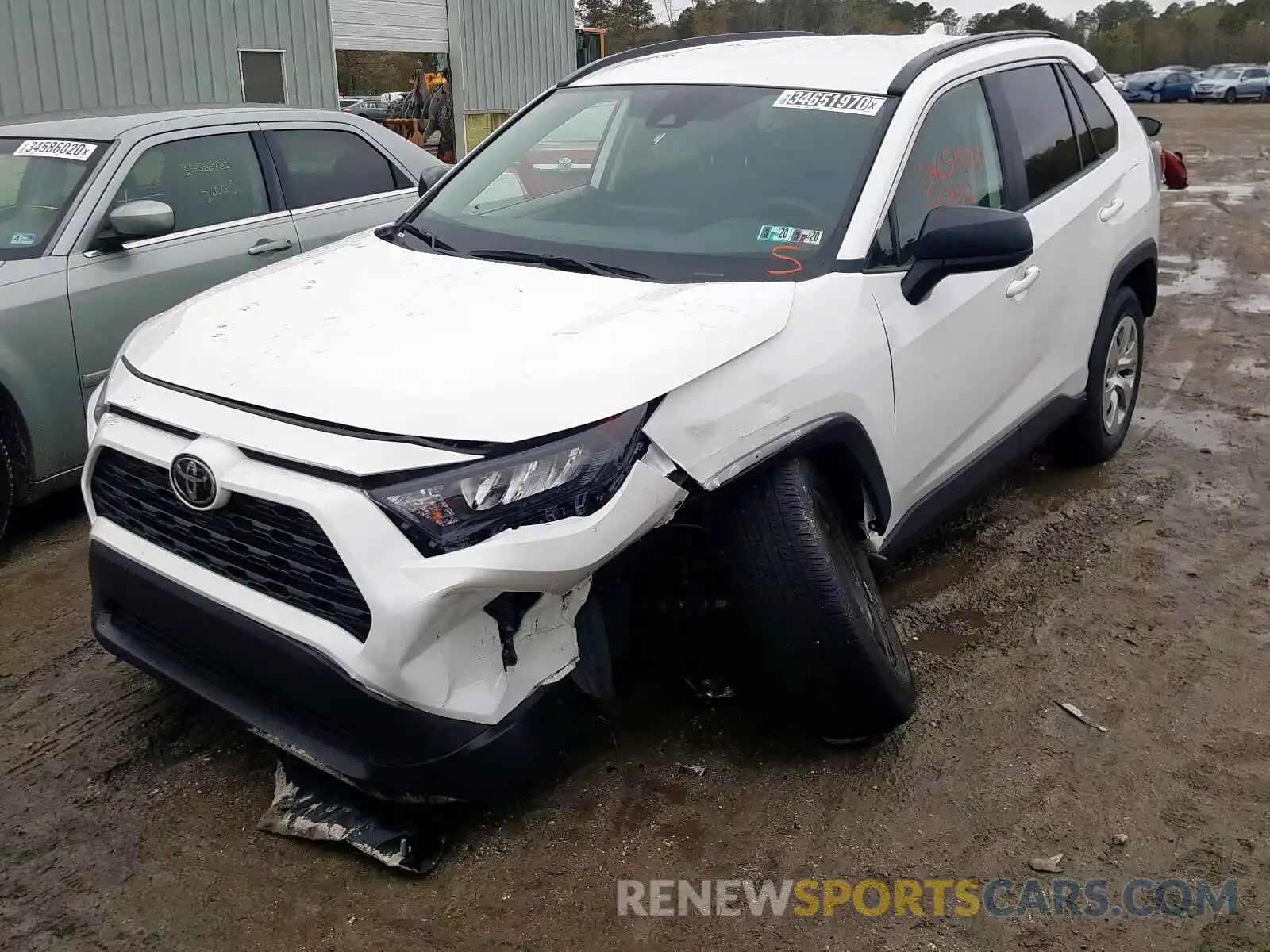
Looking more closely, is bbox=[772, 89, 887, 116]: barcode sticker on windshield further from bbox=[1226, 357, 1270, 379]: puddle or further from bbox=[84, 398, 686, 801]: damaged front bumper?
bbox=[1226, 357, 1270, 379]: puddle

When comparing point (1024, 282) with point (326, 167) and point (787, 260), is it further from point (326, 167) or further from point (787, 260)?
point (326, 167)

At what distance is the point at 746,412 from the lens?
2650mm

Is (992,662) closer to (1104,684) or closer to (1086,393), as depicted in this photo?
(1104,684)

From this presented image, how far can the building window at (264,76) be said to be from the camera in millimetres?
12938

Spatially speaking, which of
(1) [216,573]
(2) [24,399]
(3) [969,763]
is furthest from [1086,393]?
(2) [24,399]

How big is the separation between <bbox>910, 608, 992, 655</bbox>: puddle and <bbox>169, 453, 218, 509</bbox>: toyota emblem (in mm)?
2275

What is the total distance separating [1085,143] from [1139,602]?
1920 mm

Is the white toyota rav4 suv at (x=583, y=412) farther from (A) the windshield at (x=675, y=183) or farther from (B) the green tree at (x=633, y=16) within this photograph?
(B) the green tree at (x=633, y=16)

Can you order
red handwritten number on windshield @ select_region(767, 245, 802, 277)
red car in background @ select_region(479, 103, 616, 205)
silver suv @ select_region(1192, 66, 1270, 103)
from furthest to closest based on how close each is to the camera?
silver suv @ select_region(1192, 66, 1270, 103) → red car in background @ select_region(479, 103, 616, 205) → red handwritten number on windshield @ select_region(767, 245, 802, 277)

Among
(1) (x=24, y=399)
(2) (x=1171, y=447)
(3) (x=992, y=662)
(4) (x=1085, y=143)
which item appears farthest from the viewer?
(2) (x=1171, y=447)

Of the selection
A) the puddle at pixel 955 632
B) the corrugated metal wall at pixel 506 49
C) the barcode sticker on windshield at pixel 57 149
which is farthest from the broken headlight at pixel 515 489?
the corrugated metal wall at pixel 506 49

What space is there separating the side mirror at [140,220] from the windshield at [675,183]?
1.36m

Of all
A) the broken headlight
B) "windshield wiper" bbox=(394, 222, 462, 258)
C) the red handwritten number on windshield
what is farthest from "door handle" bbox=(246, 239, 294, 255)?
the broken headlight

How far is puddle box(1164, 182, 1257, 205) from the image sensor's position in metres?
14.7
